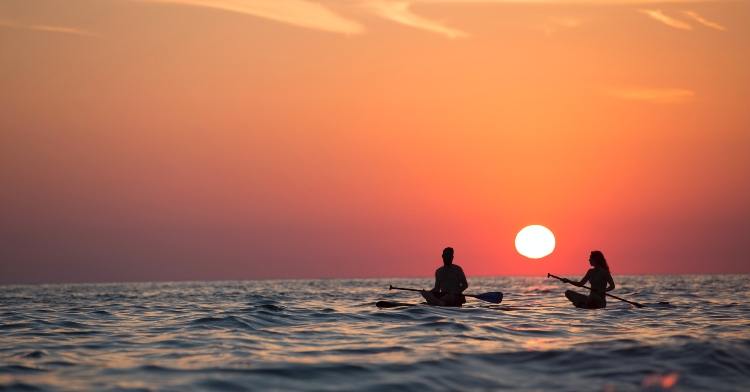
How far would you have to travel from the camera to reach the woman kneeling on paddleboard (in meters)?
24.9

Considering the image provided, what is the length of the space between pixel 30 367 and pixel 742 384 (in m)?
12.0

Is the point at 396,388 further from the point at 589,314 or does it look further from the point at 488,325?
the point at 589,314

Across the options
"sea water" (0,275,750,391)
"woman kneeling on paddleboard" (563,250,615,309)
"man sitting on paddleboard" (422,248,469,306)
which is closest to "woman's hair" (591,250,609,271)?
"woman kneeling on paddleboard" (563,250,615,309)

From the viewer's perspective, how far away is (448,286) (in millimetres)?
25156

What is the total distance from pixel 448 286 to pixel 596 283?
504 cm

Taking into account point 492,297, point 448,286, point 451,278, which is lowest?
point 492,297

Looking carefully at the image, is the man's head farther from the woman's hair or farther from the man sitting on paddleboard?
the woman's hair

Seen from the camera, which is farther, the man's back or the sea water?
the man's back

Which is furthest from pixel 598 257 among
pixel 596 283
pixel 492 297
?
pixel 492 297

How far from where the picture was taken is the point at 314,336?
18344 mm

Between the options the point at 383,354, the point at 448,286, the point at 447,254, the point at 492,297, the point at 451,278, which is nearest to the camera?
the point at 383,354

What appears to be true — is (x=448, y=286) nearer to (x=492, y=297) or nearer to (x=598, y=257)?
(x=492, y=297)

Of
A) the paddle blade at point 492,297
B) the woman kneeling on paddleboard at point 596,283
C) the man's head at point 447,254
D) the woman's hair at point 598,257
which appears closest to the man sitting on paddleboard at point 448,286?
the man's head at point 447,254

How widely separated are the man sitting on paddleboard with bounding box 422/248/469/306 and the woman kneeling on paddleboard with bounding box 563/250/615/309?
3526 mm
